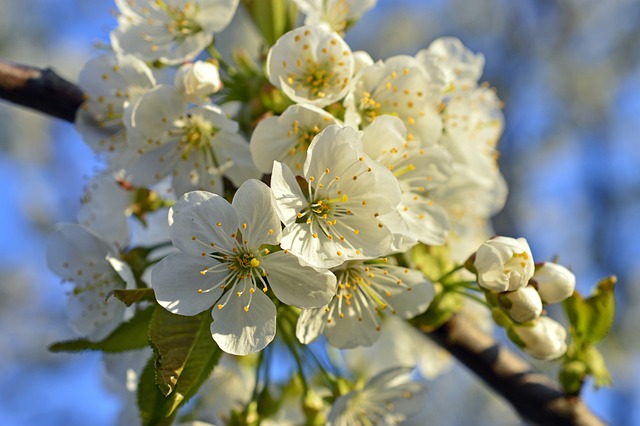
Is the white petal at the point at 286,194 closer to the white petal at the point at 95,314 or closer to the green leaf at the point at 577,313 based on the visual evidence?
the white petal at the point at 95,314

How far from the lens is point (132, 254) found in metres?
1.88

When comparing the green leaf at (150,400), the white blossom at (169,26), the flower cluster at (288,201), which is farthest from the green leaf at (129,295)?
the white blossom at (169,26)

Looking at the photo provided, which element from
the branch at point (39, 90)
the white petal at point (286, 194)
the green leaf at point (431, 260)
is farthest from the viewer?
the branch at point (39, 90)

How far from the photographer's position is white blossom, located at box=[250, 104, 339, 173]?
63.9 inches

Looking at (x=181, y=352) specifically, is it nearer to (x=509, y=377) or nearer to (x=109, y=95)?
(x=109, y=95)

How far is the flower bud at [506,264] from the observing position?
1.54 m

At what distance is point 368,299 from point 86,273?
2.76 feet

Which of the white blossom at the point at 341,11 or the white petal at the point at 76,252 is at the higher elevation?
the white blossom at the point at 341,11

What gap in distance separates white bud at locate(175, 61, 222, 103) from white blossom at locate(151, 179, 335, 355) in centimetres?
41

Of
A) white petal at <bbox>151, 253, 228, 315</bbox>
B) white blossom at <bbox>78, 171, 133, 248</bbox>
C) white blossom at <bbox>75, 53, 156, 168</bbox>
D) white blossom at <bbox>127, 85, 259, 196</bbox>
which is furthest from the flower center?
white petal at <bbox>151, 253, 228, 315</bbox>

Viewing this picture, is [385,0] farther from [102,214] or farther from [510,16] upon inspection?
[102,214]

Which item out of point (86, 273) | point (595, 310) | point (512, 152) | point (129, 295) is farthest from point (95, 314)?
point (512, 152)

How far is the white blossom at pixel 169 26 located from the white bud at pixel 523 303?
44.1 inches

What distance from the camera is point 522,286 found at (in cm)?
157
